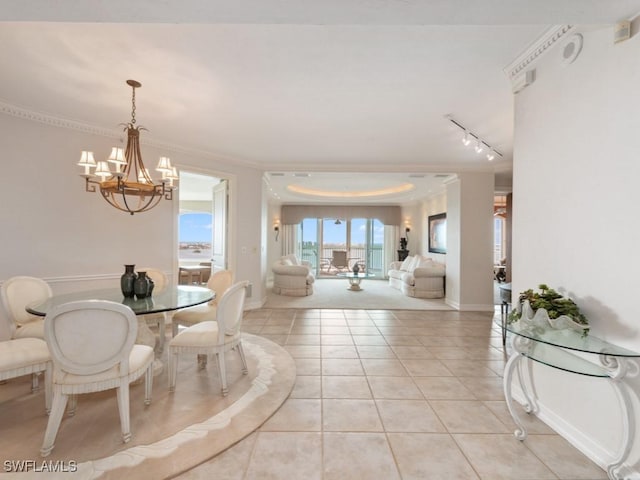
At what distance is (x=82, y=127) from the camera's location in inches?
141

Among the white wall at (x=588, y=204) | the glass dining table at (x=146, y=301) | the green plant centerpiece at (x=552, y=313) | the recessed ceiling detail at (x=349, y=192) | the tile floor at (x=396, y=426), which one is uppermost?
the recessed ceiling detail at (x=349, y=192)

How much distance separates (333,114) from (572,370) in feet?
9.67

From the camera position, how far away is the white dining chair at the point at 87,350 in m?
1.70

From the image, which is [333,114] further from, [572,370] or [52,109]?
[52,109]

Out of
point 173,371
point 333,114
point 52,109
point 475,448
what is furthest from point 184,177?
point 475,448

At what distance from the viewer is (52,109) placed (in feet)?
10.5

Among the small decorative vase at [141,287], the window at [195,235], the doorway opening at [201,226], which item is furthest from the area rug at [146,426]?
the window at [195,235]

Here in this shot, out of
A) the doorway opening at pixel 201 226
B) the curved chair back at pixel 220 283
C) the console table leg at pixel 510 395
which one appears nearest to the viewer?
the console table leg at pixel 510 395

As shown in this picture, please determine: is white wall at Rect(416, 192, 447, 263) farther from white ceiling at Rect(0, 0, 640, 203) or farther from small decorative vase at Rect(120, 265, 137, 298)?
small decorative vase at Rect(120, 265, 137, 298)

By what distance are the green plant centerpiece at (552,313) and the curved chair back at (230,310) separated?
7.11ft

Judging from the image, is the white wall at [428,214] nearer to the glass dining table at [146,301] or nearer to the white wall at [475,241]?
the white wall at [475,241]

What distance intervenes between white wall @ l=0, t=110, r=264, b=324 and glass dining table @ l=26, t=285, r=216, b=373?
108cm

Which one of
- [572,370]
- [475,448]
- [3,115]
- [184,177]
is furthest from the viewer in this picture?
[184,177]

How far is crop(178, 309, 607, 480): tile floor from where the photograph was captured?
5.43 feet
